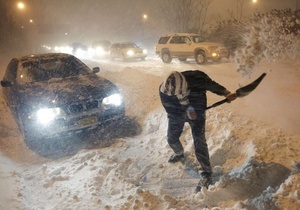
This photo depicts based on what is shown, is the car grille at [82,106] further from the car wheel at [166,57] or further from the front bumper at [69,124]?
the car wheel at [166,57]

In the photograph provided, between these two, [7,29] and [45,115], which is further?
[7,29]

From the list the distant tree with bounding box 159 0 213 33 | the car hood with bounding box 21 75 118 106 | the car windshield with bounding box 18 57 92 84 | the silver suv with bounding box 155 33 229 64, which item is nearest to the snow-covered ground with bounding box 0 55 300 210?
the car hood with bounding box 21 75 118 106

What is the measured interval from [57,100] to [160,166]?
211 centimetres

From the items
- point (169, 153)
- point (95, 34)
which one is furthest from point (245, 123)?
point (95, 34)

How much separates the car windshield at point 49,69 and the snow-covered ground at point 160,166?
1.27 meters

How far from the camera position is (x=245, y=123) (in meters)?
4.51

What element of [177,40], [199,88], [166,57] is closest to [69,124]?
[199,88]

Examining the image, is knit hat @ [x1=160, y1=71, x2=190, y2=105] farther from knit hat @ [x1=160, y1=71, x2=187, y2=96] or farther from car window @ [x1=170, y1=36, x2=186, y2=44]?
car window @ [x1=170, y1=36, x2=186, y2=44]

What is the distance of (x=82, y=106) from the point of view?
4.97 metres

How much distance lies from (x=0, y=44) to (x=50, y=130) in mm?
30162

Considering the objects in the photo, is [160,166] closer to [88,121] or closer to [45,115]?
[88,121]

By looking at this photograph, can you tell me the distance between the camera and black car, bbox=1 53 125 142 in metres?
4.77

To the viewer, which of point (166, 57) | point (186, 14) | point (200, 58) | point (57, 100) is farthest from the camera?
point (186, 14)

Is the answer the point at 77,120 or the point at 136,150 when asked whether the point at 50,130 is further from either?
the point at 136,150
